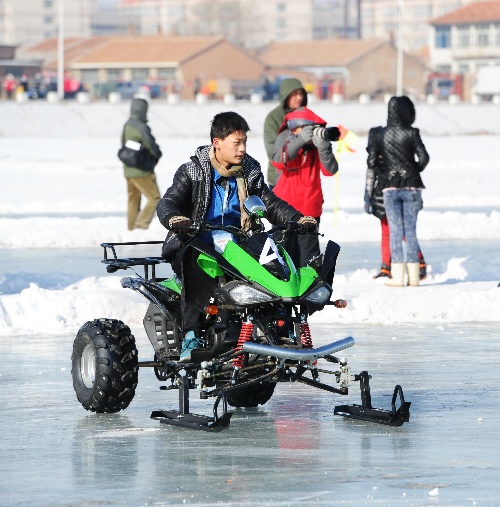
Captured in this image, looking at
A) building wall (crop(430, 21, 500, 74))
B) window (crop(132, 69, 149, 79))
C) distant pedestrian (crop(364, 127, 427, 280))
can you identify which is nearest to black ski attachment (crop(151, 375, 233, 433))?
distant pedestrian (crop(364, 127, 427, 280))

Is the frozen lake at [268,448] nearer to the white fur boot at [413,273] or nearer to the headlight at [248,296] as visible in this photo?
the headlight at [248,296]

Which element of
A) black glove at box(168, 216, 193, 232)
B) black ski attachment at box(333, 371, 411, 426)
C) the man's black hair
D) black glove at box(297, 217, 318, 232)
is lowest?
black ski attachment at box(333, 371, 411, 426)

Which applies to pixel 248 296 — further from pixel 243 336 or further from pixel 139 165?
pixel 139 165

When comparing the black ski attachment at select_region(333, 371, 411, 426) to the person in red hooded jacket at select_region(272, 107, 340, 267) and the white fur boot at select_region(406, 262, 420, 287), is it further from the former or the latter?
the white fur boot at select_region(406, 262, 420, 287)

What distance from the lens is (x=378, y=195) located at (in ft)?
46.9

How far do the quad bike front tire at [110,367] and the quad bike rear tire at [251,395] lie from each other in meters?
0.61

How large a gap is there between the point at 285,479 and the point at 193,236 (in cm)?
173

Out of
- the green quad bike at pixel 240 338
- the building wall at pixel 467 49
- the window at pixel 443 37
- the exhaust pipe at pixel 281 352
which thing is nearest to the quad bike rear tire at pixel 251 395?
the green quad bike at pixel 240 338

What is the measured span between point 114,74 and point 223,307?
119577 millimetres

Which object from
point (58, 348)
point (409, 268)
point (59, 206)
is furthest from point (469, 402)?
point (59, 206)

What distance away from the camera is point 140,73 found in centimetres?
12450

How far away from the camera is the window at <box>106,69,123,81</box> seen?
4916 inches

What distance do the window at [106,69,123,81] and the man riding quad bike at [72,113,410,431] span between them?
4646 inches

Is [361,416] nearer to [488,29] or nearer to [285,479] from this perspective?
[285,479]
